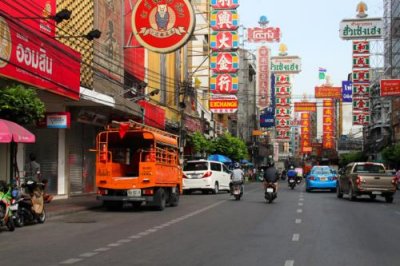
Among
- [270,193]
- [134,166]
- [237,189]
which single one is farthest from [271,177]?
[134,166]

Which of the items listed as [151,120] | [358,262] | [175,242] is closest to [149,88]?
[151,120]

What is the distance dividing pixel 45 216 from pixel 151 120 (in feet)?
55.0

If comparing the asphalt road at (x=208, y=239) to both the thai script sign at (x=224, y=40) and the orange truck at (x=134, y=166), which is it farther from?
the thai script sign at (x=224, y=40)

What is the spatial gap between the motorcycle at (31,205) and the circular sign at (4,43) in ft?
→ 11.2

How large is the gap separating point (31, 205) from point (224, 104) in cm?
3529

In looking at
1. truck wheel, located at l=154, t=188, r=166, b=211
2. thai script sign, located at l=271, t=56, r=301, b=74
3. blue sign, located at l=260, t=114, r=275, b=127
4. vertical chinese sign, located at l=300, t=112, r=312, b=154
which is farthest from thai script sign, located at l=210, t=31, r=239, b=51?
vertical chinese sign, located at l=300, t=112, r=312, b=154

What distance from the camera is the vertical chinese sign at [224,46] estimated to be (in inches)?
1738

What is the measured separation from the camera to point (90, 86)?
24.5 metres

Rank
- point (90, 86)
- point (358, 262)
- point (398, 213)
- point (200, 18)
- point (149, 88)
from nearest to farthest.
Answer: point (358, 262), point (398, 213), point (90, 86), point (149, 88), point (200, 18)

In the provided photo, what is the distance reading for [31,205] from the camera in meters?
14.9

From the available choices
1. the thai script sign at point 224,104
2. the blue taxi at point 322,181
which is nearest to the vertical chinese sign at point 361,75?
the thai script sign at point 224,104

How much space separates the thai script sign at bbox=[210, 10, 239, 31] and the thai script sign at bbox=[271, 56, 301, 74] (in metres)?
44.5

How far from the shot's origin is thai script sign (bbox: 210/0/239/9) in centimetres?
4383

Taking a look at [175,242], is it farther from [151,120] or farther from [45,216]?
[151,120]
